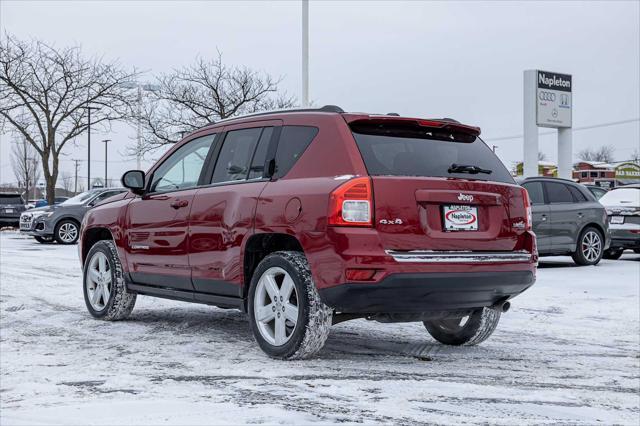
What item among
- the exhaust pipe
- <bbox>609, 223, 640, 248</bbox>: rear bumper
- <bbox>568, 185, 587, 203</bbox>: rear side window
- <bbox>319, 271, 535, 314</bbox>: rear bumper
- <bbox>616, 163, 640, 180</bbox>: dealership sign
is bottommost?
the exhaust pipe

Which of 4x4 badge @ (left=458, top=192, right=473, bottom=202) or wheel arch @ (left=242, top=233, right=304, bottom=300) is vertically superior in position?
4x4 badge @ (left=458, top=192, right=473, bottom=202)

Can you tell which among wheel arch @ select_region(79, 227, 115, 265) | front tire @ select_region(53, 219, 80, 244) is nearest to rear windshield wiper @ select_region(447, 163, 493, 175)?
wheel arch @ select_region(79, 227, 115, 265)

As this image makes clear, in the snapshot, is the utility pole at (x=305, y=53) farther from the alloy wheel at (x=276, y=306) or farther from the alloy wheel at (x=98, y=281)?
the alloy wheel at (x=276, y=306)

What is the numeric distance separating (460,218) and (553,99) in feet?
88.2

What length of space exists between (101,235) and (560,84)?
26208mm

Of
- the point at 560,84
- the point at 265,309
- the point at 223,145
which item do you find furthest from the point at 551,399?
the point at 560,84

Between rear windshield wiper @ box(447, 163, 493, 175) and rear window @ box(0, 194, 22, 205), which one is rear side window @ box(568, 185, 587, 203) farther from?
rear window @ box(0, 194, 22, 205)

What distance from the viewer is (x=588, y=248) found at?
1409 centimetres

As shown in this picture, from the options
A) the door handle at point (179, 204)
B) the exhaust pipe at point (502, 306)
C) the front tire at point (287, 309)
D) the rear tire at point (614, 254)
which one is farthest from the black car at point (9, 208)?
the exhaust pipe at point (502, 306)

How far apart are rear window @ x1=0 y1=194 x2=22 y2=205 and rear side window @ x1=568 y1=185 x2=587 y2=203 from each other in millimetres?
22386

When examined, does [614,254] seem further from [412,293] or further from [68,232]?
[68,232]

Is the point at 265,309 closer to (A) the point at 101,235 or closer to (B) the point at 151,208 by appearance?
(B) the point at 151,208

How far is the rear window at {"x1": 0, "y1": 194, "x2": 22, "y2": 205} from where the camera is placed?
29286 millimetres

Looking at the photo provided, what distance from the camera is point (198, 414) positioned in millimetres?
3998
